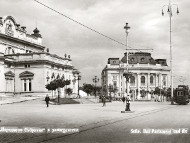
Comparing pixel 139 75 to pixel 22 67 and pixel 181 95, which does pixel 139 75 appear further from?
pixel 181 95

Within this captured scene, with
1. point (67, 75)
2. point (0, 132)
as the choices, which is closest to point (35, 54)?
point (67, 75)

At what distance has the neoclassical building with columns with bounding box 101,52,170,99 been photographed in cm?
12862

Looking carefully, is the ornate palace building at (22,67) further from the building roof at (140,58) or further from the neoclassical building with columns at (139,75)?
the building roof at (140,58)

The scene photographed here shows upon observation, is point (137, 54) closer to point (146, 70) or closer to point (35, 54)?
point (146, 70)

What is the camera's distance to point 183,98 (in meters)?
56.2

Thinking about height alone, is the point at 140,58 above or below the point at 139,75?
above

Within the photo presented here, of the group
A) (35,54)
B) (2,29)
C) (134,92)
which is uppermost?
(2,29)

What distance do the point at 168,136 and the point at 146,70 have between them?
387ft

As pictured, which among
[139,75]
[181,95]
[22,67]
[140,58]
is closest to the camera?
[181,95]

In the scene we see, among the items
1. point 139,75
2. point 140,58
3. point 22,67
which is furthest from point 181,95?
point 140,58

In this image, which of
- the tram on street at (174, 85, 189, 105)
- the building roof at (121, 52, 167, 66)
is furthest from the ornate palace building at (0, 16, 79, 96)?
the building roof at (121, 52, 167, 66)

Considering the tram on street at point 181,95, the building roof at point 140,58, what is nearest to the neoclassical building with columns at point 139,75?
the building roof at point 140,58

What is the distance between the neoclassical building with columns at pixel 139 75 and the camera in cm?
12862

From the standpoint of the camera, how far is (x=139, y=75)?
Answer: 129125mm
